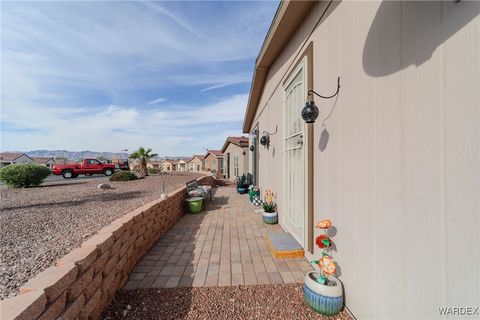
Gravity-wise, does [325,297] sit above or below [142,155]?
below

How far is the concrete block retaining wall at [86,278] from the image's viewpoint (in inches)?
53.6

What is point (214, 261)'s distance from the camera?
3197mm

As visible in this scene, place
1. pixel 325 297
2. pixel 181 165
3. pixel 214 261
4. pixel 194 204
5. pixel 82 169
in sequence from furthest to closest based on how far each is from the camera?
pixel 181 165 < pixel 82 169 < pixel 194 204 < pixel 214 261 < pixel 325 297

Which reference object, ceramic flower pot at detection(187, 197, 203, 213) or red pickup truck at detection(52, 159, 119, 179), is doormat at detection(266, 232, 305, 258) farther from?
Result: red pickup truck at detection(52, 159, 119, 179)

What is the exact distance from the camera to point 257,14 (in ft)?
18.4

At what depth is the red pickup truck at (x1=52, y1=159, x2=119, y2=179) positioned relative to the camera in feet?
59.5

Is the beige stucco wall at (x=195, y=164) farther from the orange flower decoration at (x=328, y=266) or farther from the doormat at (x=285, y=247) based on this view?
the orange flower decoration at (x=328, y=266)

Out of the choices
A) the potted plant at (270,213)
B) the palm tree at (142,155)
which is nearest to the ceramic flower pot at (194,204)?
the potted plant at (270,213)

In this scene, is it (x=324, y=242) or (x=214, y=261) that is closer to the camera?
(x=324, y=242)

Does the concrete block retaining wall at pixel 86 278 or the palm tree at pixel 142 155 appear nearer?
the concrete block retaining wall at pixel 86 278

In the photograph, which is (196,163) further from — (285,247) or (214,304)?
(214,304)

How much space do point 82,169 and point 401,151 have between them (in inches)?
951

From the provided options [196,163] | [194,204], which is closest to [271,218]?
[194,204]

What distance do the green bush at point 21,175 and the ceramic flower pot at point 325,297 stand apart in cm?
1400
